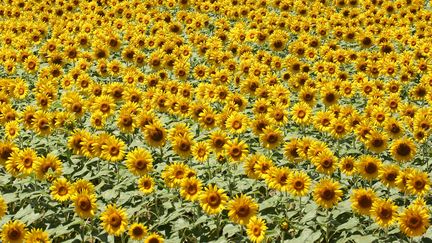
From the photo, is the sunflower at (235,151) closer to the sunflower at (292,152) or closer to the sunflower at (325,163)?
the sunflower at (292,152)

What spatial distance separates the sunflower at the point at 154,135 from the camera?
10000 mm

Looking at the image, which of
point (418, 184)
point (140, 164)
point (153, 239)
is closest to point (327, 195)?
point (418, 184)

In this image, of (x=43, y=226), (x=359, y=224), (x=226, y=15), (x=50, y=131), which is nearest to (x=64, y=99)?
(x=50, y=131)

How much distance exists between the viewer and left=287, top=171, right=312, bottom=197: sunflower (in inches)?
337

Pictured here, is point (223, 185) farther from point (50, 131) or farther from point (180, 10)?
point (180, 10)

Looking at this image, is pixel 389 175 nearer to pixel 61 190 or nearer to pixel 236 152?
pixel 236 152

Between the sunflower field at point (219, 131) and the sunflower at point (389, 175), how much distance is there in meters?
0.02

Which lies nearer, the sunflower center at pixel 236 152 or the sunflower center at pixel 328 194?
the sunflower center at pixel 328 194

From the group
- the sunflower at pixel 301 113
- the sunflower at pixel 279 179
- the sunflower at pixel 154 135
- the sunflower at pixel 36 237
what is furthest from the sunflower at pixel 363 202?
the sunflower at pixel 36 237

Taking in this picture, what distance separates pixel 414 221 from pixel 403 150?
2.15m

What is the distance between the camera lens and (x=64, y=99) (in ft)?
37.9

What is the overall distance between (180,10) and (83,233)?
12.1 meters

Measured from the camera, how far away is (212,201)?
327 inches

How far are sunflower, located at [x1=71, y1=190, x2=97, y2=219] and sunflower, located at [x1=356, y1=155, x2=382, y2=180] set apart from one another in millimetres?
4145
